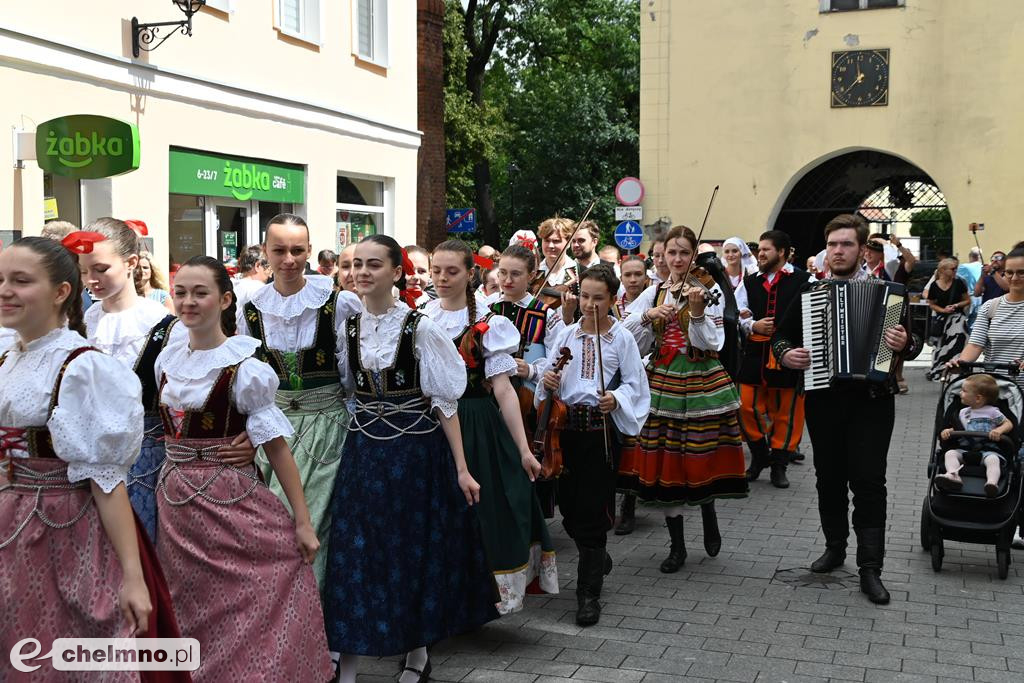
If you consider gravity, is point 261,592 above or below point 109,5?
below

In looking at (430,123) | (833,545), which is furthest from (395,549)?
(430,123)

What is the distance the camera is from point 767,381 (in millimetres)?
10062

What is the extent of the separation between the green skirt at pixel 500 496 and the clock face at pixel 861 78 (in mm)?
20656

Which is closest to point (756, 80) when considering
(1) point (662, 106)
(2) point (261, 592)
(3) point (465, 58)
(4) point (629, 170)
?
(1) point (662, 106)

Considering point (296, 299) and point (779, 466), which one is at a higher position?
point (296, 299)

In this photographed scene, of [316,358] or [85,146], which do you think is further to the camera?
[85,146]

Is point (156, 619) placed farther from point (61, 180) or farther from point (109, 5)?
point (109, 5)

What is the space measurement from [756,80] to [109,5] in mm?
16496

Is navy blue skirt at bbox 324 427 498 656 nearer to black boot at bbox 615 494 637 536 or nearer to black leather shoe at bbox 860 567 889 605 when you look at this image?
black leather shoe at bbox 860 567 889 605

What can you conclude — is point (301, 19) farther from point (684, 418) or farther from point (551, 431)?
point (551, 431)

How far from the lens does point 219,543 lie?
415 cm

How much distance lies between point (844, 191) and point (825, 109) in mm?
2403

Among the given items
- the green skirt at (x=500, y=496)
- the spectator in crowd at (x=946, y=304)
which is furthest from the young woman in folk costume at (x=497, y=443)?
the spectator in crowd at (x=946, y=304)

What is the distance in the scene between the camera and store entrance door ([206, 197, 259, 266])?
13.1m
